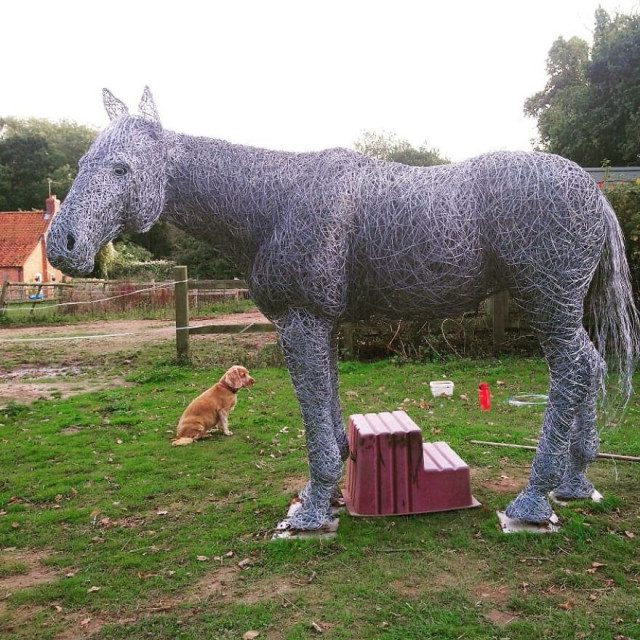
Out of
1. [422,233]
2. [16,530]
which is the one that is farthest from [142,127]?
[16,530]

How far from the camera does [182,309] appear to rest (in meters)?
9.16

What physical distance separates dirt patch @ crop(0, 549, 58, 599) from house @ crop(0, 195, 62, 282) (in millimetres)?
28333

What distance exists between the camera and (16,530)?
3.98m

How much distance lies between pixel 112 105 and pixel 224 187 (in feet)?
2.56

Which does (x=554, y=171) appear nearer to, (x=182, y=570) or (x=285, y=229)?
(x=285, y=229)

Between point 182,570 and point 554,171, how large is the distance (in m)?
3.02

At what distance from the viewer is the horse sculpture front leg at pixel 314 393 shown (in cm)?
336

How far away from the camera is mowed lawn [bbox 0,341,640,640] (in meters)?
2.74

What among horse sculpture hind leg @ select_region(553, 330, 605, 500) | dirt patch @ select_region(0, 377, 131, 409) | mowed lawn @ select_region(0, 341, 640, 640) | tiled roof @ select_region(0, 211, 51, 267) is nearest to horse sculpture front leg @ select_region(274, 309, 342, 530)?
mowed lawn @ select_region(0, 341, 640, 640)

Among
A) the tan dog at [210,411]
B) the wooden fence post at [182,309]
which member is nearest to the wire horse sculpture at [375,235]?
the tan dog at [210,411]

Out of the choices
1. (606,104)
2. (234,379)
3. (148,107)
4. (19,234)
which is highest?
(606,104)

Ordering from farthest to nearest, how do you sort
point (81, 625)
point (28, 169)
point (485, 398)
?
point (28, 169) → point (485, 398) → point (81, 625)

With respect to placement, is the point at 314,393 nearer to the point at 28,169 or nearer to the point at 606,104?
the point at 606,104

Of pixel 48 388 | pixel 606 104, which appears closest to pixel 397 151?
pixel 606 104
